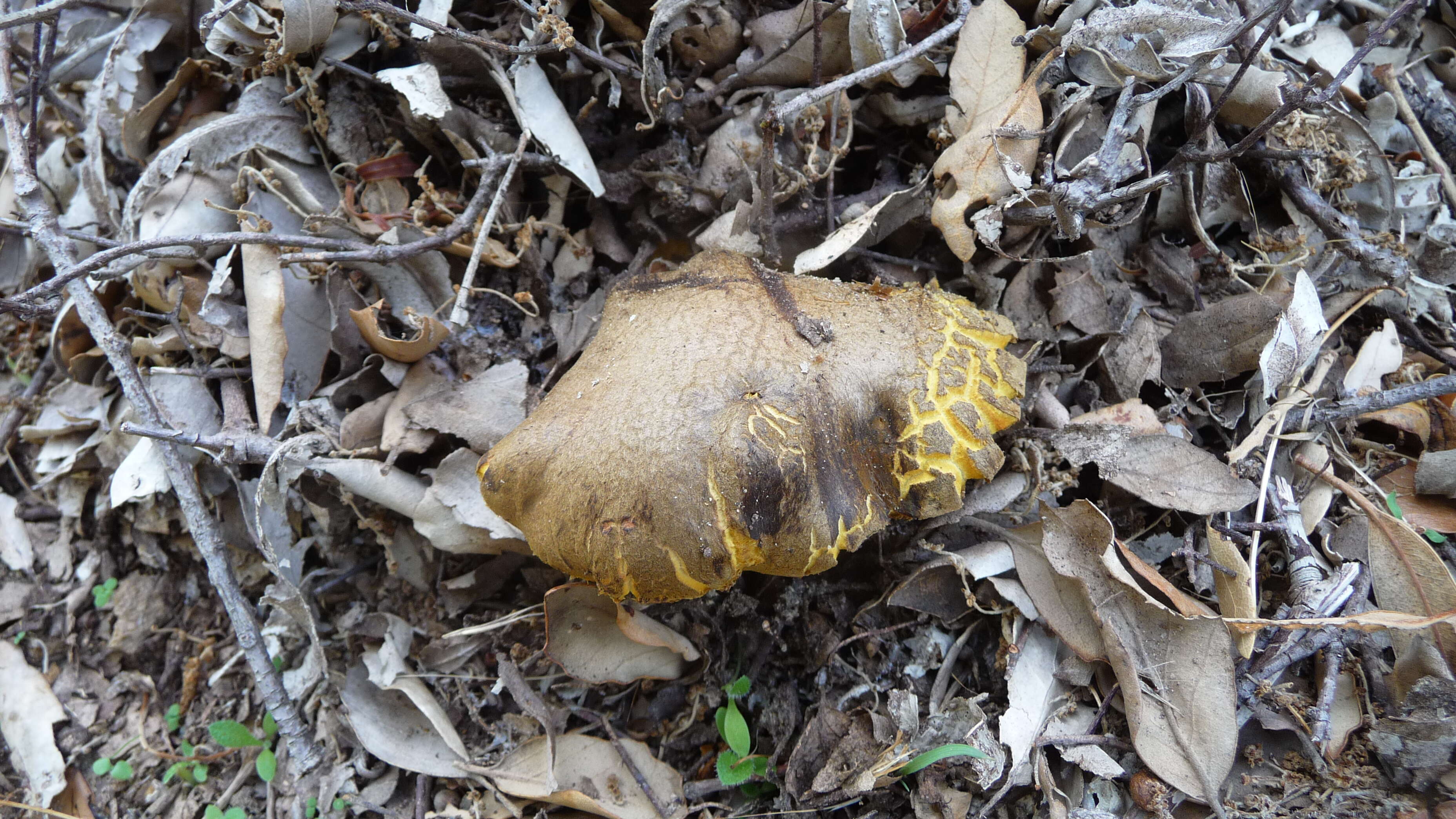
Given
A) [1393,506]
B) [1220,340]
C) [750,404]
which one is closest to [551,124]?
[750,404]

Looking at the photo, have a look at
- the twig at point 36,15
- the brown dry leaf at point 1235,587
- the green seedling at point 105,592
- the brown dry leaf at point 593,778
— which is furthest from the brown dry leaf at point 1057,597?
the green seedling at point 105,592

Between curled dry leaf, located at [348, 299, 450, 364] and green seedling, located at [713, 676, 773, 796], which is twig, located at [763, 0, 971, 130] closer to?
curled dry leaf, located at [348, 299, 450, 364]

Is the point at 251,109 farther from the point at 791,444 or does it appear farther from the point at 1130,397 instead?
the point at 1130,397

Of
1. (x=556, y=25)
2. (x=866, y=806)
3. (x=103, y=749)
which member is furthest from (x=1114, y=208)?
(x=103, y=749)

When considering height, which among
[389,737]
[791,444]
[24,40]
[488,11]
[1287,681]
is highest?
[488,11]

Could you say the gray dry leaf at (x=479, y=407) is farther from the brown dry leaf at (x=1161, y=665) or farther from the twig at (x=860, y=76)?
the brown dry leaf at (x=1161, y=665)

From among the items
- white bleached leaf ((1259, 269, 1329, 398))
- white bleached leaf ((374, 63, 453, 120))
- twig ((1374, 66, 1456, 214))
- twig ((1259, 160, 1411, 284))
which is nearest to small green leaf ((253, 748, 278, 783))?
white bleached leaf ((374, 63, 453, 120))

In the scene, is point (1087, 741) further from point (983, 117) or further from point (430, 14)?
point (430, 14)
